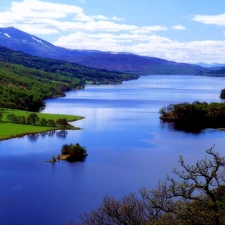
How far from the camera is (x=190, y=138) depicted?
154 ft

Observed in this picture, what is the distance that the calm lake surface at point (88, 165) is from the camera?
23536 mm

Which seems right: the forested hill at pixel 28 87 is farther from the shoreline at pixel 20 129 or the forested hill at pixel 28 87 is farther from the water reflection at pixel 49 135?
the water reflection at pixel 49 135

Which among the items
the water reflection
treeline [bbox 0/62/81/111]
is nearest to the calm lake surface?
the water reflection

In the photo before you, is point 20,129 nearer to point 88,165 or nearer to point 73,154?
point 73,154

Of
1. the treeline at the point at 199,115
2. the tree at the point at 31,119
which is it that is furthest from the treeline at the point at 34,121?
the treeline at the point at 199,115

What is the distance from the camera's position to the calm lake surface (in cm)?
2354

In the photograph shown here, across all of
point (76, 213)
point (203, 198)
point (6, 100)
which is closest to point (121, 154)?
point (76, 213)

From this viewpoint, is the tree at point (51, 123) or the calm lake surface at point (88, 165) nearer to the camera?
the calm lake surface at point (88, 165)

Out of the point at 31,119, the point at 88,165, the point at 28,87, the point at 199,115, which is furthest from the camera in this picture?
the point at 28,87

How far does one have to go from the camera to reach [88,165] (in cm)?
3334

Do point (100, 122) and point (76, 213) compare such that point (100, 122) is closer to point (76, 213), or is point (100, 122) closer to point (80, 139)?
point (80, 139)

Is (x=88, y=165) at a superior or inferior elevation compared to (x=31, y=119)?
inferior

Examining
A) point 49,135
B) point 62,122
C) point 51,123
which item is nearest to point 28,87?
point 62,122

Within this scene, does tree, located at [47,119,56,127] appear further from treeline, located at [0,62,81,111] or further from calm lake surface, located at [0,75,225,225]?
treeline, located at [0,62,81,111]
